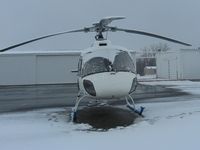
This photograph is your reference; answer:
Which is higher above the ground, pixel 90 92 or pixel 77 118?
pixel 90 92

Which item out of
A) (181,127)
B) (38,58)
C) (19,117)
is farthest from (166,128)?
(38,58)

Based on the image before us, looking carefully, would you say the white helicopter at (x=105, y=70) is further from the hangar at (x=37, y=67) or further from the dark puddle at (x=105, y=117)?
the hangar at (x=37, y=67)

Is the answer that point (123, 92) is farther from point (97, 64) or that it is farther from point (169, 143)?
point (169, 143)

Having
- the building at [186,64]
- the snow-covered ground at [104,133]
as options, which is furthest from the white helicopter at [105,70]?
the building at [186,64]

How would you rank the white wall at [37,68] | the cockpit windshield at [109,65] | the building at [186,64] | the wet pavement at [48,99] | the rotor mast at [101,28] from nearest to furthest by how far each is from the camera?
the cockpit windshield at [109,65], the rotor mast at [101,28], the wet pavement at [48,99], the white wall at [37,68], the building at [186,64]

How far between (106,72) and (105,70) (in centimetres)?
9

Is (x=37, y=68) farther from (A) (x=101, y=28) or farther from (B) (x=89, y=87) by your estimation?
(B) (x=89, y=87)

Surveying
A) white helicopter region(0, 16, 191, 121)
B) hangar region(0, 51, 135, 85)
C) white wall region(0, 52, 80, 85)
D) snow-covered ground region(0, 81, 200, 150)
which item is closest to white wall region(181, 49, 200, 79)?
hangar region(0, 51, 135, 85)

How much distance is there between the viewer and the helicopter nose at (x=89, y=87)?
11125 mm

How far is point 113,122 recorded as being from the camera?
10.7 meters

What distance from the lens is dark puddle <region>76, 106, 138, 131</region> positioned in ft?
33.8

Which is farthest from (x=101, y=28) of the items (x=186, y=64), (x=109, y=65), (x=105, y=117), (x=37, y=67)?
(x=186, y=64)

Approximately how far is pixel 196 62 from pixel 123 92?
29.9 metres

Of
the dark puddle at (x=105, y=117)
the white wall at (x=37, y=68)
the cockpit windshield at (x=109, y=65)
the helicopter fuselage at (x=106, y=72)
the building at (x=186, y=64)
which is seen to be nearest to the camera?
the dark puddle at (x=105, y=117)
